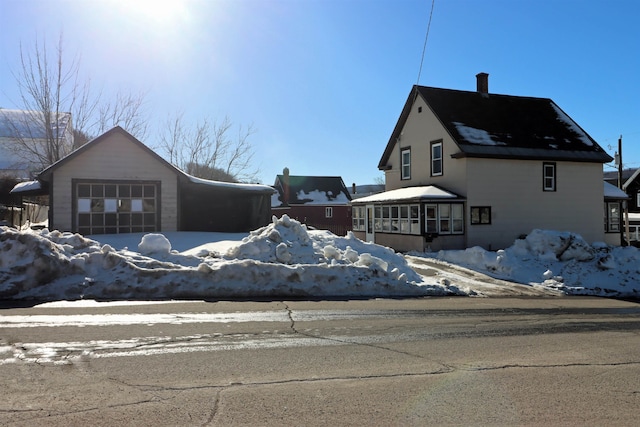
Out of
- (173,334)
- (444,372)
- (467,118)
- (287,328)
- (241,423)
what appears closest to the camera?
(241,423)

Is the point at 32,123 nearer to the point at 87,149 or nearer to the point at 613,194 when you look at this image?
the point at 87,149

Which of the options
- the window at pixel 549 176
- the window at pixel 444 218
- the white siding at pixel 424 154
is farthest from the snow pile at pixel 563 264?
the window at pixel 549 176

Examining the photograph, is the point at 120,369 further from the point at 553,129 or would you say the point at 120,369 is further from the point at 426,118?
the point at 553,129

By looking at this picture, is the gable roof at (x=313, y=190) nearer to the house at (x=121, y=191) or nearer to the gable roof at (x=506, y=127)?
the gable roof at (x=506, y=127)

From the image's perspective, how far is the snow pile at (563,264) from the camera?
50.1 feet

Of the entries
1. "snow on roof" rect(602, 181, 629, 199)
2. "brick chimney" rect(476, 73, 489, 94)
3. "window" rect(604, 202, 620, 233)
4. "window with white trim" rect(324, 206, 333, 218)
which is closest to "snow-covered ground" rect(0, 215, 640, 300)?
"snow on roof" rect(602, 181, 629, 199)

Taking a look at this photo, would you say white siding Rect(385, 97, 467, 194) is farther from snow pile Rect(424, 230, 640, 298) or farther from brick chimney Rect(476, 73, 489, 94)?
snow pile Rect(424, 230, 640, 298)

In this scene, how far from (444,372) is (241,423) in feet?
8.31

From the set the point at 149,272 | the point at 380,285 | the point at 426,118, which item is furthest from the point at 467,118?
the point at 149,272

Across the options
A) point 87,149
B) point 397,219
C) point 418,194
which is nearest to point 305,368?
point 87,149

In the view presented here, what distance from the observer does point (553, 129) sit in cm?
2694

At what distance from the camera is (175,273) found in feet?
33.9

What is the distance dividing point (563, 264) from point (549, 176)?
9.03m

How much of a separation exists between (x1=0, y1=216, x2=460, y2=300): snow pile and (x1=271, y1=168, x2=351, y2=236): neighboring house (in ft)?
118
